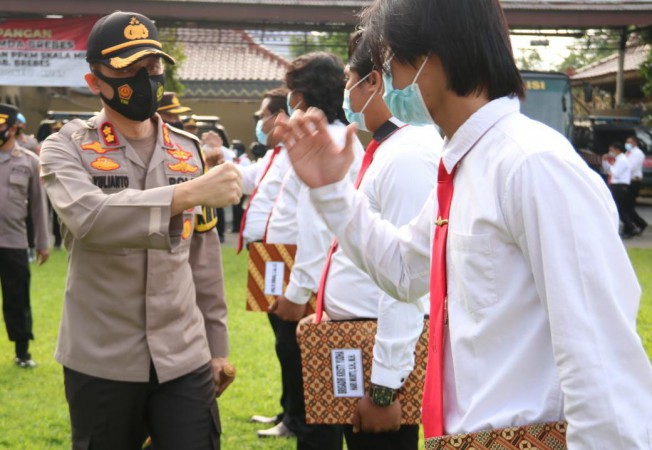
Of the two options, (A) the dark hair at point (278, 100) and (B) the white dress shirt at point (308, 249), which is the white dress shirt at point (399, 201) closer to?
(B) the white dress shirt at point (308, 249)

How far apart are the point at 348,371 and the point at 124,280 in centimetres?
97

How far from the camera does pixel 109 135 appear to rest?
3.61 metres

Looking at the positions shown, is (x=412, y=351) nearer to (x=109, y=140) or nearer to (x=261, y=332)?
(x=109, y=140)

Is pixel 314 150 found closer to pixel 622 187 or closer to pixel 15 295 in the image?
pixel 15 295

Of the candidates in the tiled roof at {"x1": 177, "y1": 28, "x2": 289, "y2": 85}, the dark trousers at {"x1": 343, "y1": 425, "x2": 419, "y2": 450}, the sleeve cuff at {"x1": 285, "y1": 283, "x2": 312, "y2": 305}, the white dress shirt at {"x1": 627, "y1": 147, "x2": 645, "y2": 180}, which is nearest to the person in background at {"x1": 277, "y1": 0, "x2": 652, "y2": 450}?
the dark trousers at {"x1": 343, "y1": 425, "x2": 419, "y2": 450}

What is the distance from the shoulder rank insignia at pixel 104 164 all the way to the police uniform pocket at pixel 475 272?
1.74 m

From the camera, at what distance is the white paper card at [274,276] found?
5.95m

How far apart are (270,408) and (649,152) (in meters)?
21.6

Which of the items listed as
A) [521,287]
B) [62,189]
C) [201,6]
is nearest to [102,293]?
[62,189]

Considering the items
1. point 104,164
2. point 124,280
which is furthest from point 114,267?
point 104,164

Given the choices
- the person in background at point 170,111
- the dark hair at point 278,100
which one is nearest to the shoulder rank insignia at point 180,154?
the dark hair at point 278,100

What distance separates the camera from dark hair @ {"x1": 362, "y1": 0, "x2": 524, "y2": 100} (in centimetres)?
218

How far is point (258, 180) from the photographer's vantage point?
6.88m

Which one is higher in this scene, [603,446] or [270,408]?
[603,446]
